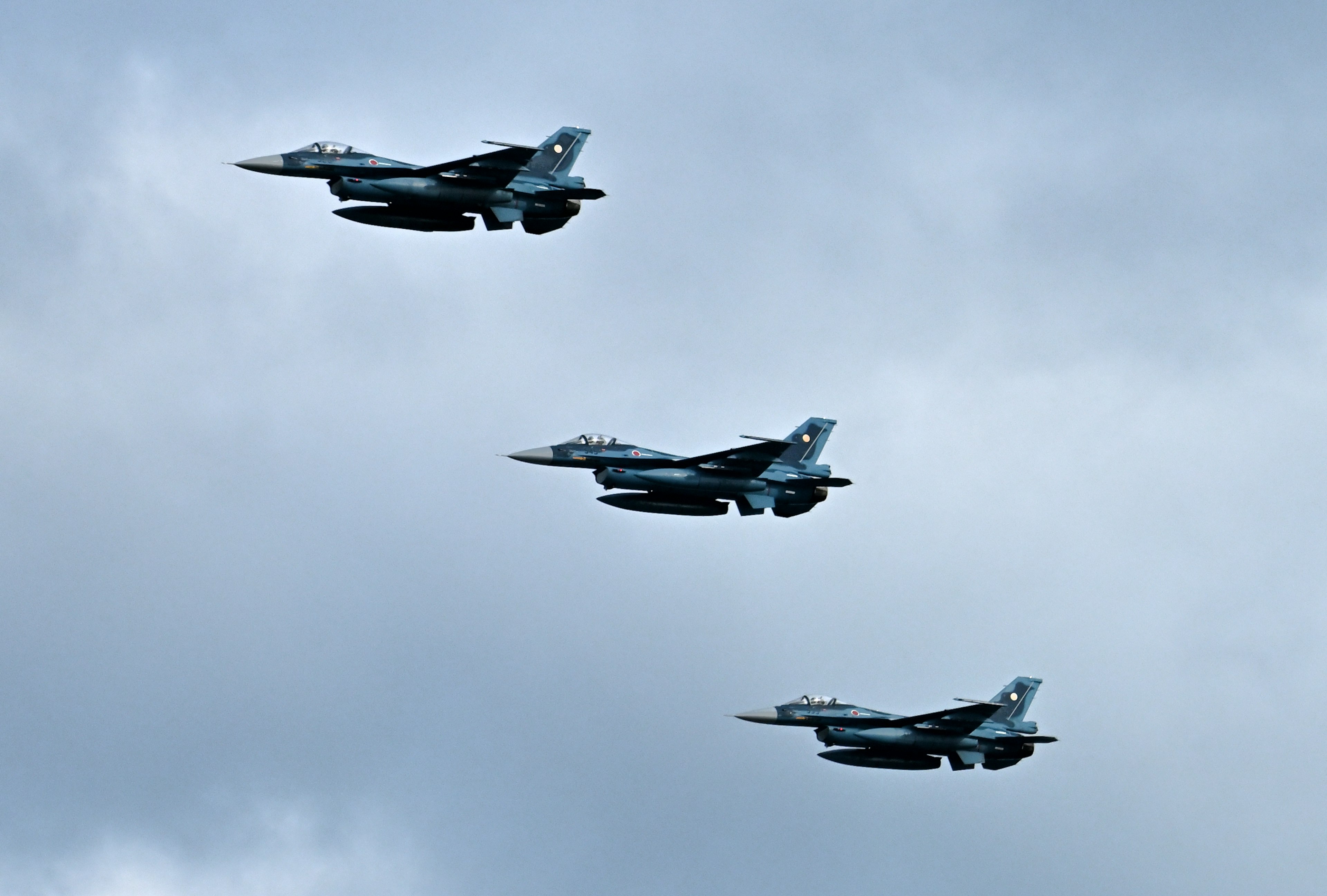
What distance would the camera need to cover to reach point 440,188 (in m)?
96.6

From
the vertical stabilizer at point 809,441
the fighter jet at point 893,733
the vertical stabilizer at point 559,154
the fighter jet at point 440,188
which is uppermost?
the vertical stabilizer at point 559,154

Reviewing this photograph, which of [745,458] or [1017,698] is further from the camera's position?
[1017,698]

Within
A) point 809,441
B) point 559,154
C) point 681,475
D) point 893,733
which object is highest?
point 559,154

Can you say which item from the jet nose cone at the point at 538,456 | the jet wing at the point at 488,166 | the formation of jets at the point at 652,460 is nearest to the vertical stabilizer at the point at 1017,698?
the formation of jets at the point at 652,460

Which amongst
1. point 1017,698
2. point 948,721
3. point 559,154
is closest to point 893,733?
point 948,721

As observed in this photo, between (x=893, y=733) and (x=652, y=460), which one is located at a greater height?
(x=652, y=460)

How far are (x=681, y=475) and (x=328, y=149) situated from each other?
2475 centimetres

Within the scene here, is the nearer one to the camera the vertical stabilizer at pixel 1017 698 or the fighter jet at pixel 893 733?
the fighter jet at pixel 893 733

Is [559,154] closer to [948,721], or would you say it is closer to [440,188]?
[440,188]

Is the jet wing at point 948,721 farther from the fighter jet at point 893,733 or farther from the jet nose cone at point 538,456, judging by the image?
the jet nose cone at point 538,456

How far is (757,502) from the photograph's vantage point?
10456cm

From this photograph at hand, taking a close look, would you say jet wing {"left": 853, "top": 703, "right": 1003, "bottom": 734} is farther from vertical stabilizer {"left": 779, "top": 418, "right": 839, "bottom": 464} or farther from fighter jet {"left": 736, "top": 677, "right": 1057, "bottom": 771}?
vertical stabilizer {"left": 779, "top": 418, "right": 839, "bottom": 464}

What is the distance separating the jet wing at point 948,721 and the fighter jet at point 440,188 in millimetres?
32224

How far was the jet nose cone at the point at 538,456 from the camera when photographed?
10325cm
